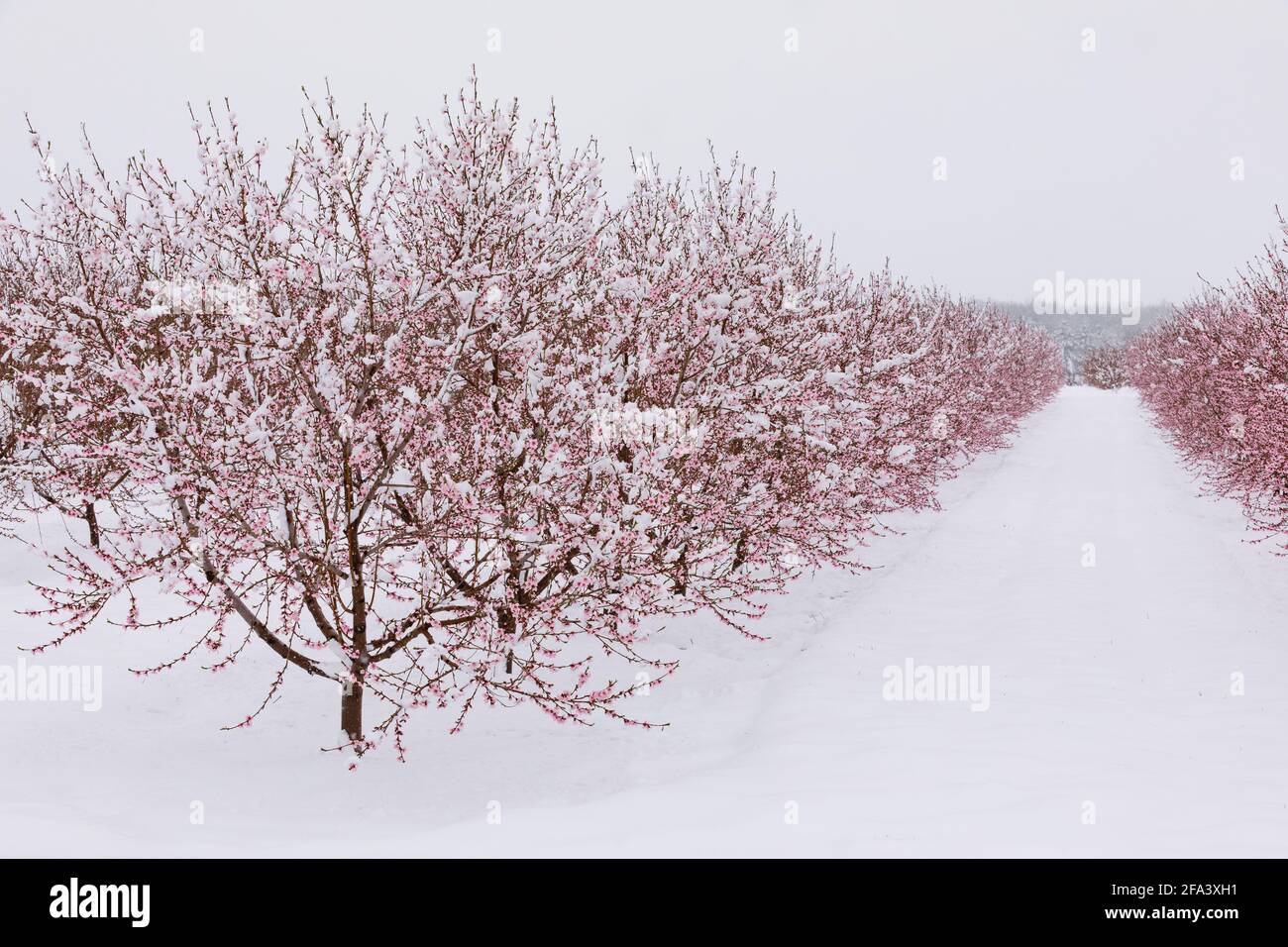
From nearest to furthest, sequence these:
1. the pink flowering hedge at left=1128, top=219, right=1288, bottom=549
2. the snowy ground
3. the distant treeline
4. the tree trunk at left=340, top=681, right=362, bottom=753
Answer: the snowy ground, the tree trunk at left=340, top=681, right=362, bottom=753, the pink flowering hedge at left=1128, top=219, right=1288, bottom=549, the distant treeline

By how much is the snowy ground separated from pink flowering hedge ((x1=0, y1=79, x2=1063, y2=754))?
71 centimetres

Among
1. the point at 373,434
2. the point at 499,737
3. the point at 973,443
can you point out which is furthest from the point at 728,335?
the point at 973,443

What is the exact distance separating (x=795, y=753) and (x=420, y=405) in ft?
14.4

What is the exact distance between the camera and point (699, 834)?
5156mm

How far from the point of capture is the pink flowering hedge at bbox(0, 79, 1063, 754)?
5.95 metres

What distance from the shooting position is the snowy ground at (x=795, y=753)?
5.20m

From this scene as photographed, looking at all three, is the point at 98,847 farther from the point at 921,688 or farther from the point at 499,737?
the point at 921,688

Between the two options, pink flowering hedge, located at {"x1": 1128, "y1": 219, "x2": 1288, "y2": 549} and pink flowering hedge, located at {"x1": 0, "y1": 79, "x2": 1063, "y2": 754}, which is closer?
pink flowering hedge, located at {"x1": 0, "y1": 79, "x2": 1063, "y2": 754}

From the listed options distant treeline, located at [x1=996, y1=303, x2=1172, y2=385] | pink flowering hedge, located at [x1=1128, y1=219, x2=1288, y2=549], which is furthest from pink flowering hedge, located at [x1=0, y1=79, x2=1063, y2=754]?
distant treeline, located at [x1=996, y1=303, x2=1172, y2=385]

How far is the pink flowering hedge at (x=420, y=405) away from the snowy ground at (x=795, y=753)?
706 mm

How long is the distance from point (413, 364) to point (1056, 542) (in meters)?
13.5

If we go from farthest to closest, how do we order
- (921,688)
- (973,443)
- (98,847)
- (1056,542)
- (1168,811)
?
(973,443), (1056,542), (921,688), (1168,811), (98,847)

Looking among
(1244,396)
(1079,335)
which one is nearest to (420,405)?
(1244,396)

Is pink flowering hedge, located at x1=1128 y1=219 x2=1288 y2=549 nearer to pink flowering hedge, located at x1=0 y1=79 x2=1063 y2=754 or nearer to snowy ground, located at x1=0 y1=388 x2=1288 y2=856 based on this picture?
snowy ground, located at x1=0 y1=388 x2=1288 y2=856
